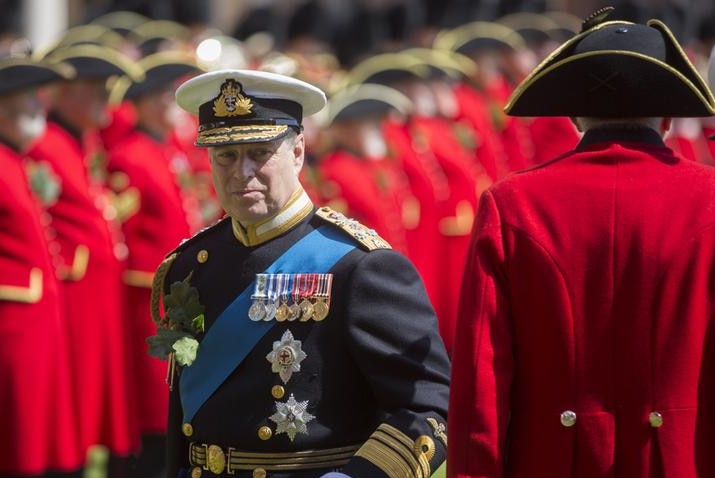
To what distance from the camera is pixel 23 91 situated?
733 centimetres

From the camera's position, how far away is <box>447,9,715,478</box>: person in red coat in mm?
3734

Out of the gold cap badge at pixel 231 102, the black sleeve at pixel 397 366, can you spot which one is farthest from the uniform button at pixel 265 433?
the gold cap badge at pixel 231 102

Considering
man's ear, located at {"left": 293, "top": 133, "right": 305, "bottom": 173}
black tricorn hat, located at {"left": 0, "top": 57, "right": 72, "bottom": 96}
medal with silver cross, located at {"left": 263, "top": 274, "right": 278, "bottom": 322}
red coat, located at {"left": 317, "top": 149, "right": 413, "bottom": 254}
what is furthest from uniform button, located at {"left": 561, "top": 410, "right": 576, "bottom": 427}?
red coat, located at {"left": 317, "top": 149, "right": 413, "bottom": 254}

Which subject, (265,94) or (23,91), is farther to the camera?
(23,91)

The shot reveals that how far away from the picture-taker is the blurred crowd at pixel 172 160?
779cm

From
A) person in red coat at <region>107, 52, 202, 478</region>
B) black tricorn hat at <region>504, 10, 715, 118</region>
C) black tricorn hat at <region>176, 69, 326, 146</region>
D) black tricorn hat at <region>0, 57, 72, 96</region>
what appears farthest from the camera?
person in red coat at <region>107, 52, 202, 478</region>

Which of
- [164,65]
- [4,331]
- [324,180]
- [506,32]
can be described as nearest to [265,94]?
[4,331]

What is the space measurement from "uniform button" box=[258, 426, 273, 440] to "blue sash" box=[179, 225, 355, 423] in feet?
0.61

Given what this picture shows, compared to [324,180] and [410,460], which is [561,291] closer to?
[410,460]

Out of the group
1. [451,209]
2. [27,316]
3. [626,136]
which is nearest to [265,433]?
[626,136]

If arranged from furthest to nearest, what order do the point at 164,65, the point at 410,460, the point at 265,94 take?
the point at 164,65 < the point at 265,94 < the point at 410,460

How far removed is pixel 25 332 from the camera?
23.5 feet

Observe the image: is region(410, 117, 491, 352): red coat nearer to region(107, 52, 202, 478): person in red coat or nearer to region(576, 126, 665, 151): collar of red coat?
region(107, 52, 202, 478): person in red coat

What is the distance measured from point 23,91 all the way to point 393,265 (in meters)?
3.54
